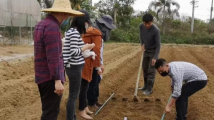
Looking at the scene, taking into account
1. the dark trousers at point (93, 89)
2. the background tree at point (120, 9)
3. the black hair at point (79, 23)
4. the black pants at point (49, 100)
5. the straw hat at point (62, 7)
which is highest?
the background tree at point (120, 9)

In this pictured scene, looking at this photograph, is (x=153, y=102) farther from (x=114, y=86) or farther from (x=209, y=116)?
(x=114, y=86)

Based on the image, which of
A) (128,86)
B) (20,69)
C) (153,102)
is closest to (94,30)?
(153,102)

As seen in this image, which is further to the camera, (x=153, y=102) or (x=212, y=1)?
(x=212, y=1)

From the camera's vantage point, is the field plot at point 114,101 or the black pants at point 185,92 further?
the field plot at point 114,101

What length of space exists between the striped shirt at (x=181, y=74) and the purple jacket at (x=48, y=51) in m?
1.81

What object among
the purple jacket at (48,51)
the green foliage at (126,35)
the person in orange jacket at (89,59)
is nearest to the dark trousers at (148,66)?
the person in orange jacket at (89,59)

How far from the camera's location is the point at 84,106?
4.55 meters

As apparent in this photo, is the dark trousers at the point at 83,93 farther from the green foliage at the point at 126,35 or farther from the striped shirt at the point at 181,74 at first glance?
the green foliage at the point at 126,35

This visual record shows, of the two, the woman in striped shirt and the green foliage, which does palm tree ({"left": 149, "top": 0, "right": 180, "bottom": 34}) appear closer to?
the green foliage

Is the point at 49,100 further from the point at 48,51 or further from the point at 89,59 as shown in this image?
the point at 89,59

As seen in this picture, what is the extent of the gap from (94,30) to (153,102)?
7.73 ft

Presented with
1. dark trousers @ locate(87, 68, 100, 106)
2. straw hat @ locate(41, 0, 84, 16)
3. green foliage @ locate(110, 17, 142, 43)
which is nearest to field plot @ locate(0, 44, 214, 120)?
dark trousers @ locate(87, 68, 100, 106)

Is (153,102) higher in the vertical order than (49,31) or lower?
lower

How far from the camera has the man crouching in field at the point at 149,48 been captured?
20.1 ft
